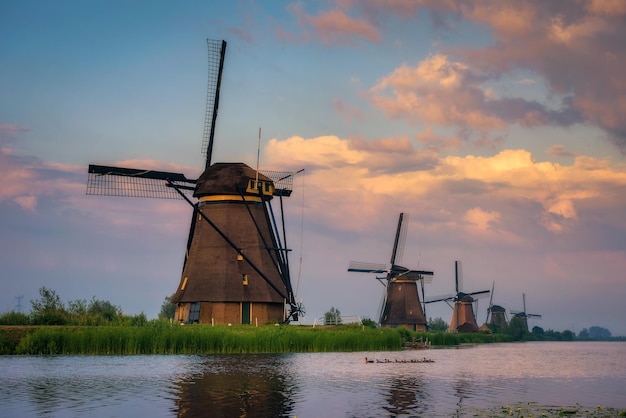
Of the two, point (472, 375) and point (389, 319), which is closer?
point (472, 375)

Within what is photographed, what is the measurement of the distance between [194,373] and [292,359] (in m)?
10.3

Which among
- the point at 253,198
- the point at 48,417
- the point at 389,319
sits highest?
the point at 253,198

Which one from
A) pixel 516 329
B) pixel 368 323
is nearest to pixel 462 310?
pixel 516 329

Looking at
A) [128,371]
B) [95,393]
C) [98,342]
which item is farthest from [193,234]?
[95,393]

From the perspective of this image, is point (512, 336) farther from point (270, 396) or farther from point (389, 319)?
point (270, 396)

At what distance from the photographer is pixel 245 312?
2083 inches

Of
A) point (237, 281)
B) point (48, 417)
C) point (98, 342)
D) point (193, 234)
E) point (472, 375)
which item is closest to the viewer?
point (48, 417)

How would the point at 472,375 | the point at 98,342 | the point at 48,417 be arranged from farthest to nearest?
the point at 98,342 → the point at 472,375 → the point at 48,417

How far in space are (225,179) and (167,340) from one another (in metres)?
17.6

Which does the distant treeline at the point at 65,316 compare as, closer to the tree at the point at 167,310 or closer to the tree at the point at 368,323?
the tree at the point at 368,323

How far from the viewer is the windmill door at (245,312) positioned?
52.7 metres

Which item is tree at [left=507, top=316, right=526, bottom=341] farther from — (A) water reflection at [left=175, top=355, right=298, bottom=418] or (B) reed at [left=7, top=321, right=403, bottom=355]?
(A) water reflection at [left=175, top=355, right=298, bottom=418]

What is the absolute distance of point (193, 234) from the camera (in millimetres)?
57031

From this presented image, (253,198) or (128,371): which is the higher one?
(253,198)
